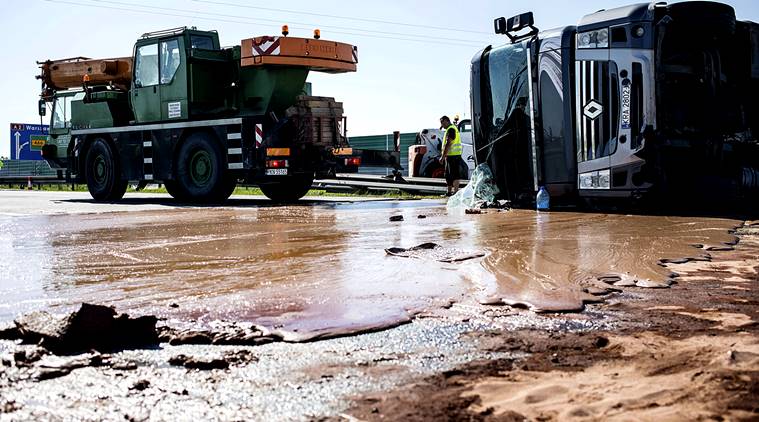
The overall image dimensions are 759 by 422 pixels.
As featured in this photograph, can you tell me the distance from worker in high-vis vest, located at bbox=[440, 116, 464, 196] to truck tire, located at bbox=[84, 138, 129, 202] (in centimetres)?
704

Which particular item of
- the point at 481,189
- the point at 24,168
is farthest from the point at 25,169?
the point at 481,189

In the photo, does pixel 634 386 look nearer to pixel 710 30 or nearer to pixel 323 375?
pixel 323 375

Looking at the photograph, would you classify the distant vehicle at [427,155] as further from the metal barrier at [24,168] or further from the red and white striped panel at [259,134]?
the metal barrier at [24,168]

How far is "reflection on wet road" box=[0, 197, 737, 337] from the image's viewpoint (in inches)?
165

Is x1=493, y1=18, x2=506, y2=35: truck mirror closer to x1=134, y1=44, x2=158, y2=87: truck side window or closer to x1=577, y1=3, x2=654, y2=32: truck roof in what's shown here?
x1=577, y1=3, x2=654, y2=32: truck roof

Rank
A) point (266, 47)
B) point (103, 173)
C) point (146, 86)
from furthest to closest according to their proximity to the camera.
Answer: point (103, 173) → point (146, 86) → point (266, 47)

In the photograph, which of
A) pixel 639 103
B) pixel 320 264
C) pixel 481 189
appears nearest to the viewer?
pixel 320 264

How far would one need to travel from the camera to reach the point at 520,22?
11.8 m

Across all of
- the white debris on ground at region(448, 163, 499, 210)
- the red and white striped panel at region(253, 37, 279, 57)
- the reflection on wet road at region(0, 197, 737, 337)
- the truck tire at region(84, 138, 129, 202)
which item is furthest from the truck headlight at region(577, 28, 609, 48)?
the truck tire at region(84, 138, 129, 202)

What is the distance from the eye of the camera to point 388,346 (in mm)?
3281

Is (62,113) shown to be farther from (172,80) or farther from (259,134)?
(259,134)

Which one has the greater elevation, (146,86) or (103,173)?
(146,86)

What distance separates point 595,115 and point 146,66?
9644 millimetres

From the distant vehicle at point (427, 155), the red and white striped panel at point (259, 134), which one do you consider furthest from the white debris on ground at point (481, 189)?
the distant vehicle at point (427, 155)
